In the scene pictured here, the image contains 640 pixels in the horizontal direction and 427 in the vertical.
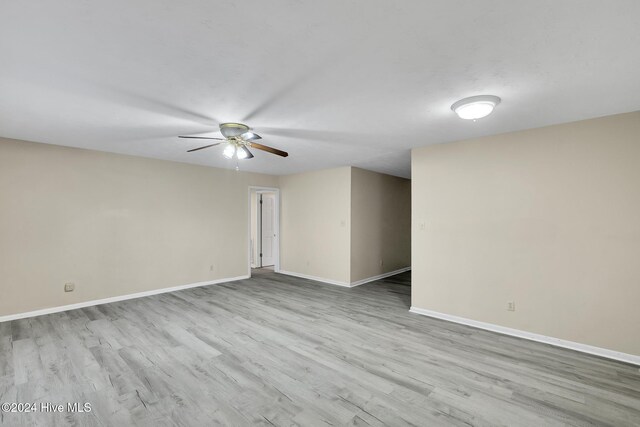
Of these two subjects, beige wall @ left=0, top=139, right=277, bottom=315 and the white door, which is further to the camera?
the white door

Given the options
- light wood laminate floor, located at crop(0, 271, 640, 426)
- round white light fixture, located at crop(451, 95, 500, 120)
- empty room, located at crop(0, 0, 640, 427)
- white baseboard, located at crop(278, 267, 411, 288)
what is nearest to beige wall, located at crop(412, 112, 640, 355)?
empty room, located at crop(0, 0, 640, 427)

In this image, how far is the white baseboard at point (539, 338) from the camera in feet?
9.00

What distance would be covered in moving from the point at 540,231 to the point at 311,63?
10.3 feet

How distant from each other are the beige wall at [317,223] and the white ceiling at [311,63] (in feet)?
8.32

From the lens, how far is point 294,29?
5.15 feet

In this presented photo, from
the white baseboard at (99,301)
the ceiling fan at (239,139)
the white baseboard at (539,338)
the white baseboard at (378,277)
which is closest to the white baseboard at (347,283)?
the white baseboard at (378,277)

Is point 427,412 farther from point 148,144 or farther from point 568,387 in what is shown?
point 148,144

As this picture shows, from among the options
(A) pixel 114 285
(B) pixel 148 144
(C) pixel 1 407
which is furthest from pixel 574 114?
(A) pixel 114 285

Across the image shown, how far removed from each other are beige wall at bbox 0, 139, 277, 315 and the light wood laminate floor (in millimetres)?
630

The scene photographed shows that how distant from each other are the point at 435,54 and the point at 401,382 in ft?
8.20

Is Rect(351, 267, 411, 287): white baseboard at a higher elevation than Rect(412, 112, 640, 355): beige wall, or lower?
lower

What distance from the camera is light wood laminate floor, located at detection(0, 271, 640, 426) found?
1.96m

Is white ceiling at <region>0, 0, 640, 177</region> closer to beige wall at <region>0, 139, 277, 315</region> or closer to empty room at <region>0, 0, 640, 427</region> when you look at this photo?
empty room at <region>0, 0, 640, 427</region>

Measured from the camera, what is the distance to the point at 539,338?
316 centimetres
